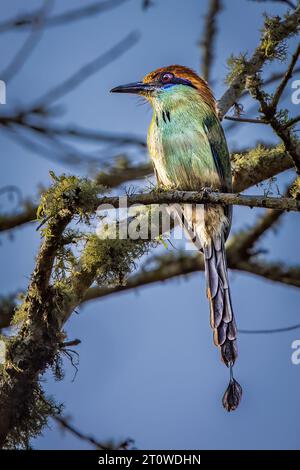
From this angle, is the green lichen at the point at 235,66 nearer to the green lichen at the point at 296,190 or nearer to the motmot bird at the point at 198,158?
the motmot bird at the point at 198,158

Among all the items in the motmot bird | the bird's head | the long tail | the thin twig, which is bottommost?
the long tail

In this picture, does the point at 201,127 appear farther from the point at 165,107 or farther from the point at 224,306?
the point at 224,306

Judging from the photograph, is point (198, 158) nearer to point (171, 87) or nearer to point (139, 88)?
point (171, 87)

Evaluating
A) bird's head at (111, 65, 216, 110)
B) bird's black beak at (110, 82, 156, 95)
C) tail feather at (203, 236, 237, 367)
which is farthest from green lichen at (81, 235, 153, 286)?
bird's black beak at (110, 82, 156, 95)

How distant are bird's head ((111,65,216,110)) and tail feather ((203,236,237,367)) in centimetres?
92

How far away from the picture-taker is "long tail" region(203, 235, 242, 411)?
3571mm

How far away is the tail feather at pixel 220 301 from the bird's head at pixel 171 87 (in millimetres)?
924

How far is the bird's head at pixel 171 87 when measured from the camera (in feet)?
15.3

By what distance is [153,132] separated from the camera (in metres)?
4.54

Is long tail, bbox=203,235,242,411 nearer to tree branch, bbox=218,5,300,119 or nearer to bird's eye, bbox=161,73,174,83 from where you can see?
tree branch, bbox=218,5,300,119

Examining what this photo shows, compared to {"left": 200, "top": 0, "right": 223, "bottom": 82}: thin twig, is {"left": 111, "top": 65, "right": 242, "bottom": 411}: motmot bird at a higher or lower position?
lower

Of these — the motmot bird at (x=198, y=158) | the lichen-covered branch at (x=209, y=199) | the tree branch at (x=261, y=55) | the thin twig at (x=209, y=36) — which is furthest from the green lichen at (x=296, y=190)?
the thin twig at (x=209, y=36)
